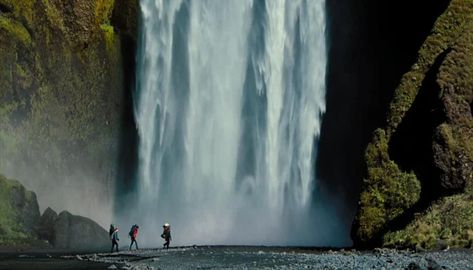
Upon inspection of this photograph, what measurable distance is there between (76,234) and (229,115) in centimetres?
1637

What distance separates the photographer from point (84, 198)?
51.7 meters

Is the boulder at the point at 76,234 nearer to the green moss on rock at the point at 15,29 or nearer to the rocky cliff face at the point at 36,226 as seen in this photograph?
the rocky cliff face at the point at 36,226

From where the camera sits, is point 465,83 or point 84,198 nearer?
point 465,83

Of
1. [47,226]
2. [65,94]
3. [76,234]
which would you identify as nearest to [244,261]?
[76,234]

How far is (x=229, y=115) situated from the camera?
169ft

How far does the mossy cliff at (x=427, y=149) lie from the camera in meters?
32.2

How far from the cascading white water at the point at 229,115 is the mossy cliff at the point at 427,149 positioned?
11.7 meters

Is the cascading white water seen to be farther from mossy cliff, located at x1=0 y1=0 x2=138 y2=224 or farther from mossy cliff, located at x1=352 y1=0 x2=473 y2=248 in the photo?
mossy cliff, located at x1=352 y1=0 x2=473 y2=248

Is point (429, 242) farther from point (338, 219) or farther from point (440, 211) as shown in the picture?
point (338, 219)

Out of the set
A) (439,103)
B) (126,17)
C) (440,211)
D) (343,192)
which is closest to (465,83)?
(439,103)

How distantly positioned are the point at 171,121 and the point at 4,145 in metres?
12.6

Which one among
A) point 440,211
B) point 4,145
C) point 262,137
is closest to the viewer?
point 440,211

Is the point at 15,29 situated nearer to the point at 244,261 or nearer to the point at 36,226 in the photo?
the point at 36,226

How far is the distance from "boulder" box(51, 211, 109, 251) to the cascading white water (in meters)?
6.40
